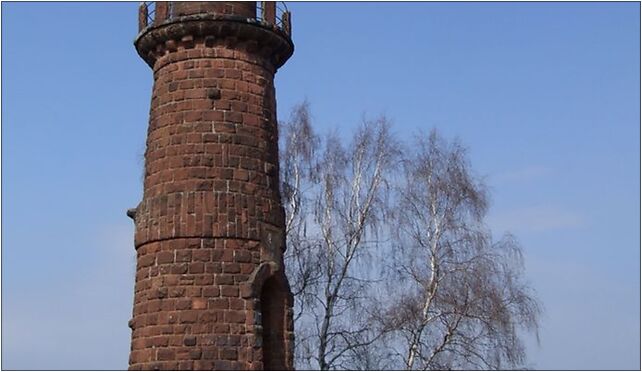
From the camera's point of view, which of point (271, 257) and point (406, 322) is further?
point (406, 322)

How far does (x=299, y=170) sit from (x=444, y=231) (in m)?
4.03

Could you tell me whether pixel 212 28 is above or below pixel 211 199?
above

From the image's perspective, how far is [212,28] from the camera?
42.2 ft

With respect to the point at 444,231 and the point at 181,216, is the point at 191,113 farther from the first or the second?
the point at 444,231

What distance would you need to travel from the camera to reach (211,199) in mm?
12305

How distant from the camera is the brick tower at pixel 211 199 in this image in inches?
469

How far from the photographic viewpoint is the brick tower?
39.1 ft

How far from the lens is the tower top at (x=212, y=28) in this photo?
12.9 metres

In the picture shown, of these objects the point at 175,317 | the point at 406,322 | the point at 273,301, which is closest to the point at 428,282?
the point at 406,322

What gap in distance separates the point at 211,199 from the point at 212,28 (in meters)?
2.31

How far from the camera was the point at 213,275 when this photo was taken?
39.5 feet

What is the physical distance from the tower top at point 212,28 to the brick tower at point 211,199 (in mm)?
15

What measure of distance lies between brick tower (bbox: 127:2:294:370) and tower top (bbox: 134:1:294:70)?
0.05 feet

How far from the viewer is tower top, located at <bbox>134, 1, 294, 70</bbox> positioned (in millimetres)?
12883
